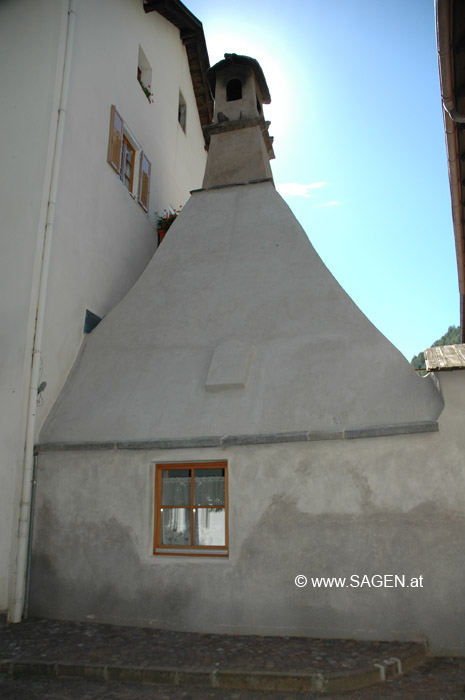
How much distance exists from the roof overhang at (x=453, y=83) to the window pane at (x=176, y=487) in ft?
15.9

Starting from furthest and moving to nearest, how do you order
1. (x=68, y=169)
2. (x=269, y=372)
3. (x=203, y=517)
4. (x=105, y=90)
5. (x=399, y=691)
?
1. (x=105, y=90)
2. (x=68, y=169)
3. (x=269, y=372)
4. (x=203, y=517)
5. (x=399, y=691)

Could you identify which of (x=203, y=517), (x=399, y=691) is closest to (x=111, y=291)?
(x=203, y=517)

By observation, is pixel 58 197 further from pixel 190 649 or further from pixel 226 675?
pixel 226 675

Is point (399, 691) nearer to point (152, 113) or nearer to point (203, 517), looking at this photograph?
point (203, 517)

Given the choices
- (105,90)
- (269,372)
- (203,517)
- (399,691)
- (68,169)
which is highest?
(105,90)

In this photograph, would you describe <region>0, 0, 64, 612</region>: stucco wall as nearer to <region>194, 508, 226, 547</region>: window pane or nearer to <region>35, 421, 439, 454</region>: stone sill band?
<region>35, 421, 439, 454</region>: stone sill band

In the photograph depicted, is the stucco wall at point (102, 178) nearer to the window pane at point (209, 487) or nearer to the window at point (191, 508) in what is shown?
the window at point (191, 508)

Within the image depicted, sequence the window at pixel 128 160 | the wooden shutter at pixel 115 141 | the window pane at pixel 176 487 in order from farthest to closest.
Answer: the window at pixel 128 160, the wooden shutter at pixel 115 141, the window pane at pixel 176 487

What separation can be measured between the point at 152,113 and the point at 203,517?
915 centimetres

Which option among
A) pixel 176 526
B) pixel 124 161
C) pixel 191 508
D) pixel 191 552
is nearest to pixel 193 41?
pixel 124 161

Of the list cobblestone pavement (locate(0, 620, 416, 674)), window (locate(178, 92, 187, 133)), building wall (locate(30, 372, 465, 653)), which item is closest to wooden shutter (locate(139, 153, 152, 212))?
window (locate(178, 92, 187, 133))

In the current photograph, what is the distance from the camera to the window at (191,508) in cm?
587

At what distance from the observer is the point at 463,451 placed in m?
5.12

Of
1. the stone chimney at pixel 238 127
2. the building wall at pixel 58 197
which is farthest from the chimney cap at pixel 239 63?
the building wall at pixel 58 197
